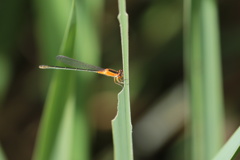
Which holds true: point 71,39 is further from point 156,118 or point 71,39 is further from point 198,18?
point 156,118

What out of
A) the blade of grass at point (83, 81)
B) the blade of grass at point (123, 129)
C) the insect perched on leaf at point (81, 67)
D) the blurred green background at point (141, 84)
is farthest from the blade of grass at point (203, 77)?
the blurred green background at point (141, 84)

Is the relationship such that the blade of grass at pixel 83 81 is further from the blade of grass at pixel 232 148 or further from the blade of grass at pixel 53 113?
the blade of grass at pixel 232 148

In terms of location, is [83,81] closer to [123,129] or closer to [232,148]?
[123,129]

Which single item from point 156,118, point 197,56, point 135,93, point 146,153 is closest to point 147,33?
point 135,93

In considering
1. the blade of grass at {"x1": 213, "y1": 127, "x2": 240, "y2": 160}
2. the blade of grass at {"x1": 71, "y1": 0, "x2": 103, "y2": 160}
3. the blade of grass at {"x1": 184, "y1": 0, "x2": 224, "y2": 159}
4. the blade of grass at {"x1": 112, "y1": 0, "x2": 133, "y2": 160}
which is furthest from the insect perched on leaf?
the blade of grass at {"x1": 213, "y1": 127, "x2": 240, "y2": 160}

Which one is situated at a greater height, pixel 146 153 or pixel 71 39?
pixel 71 39

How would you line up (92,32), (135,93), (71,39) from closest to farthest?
1. (71,39)
2. (92,32)
3. (135,93)
